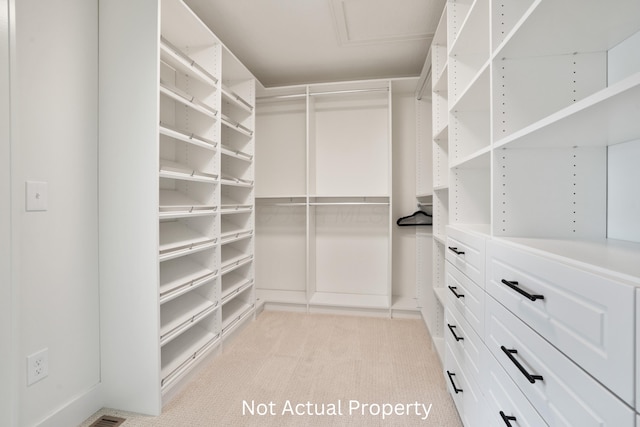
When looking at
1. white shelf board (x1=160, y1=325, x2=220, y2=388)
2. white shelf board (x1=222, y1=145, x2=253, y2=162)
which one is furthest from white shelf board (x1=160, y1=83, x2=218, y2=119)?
white shelf board (x1=160, y1=325, x2=220, y2=388)

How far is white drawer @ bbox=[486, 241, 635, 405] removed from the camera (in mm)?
499

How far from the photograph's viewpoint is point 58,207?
4.47ft

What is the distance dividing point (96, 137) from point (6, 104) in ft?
1.41

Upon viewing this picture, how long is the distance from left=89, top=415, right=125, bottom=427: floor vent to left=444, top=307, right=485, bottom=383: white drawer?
1.71 meters

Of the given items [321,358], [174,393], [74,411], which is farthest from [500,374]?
[74,411]

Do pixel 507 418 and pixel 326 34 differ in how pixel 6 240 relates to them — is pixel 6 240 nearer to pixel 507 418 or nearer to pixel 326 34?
pixel 507 418

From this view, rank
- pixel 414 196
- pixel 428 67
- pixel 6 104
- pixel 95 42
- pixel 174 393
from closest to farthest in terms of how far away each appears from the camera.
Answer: pixel 6 104
pixel 95 42
pixel 174 393
pixel 428 67
pixel 414 196

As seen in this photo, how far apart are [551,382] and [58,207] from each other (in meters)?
1.96

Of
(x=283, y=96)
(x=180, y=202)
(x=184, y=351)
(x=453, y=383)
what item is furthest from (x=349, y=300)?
(x=283, y=96)

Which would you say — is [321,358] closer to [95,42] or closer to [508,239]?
[508,239]

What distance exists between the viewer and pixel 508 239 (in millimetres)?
993

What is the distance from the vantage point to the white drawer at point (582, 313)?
0.50 m

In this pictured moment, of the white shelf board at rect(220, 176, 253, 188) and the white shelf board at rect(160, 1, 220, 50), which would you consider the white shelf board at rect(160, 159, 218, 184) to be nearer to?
the white shelf board at rect(220, 176, 253, 188)

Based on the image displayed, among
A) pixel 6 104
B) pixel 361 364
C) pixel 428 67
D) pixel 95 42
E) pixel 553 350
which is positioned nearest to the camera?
pixel 553 350
